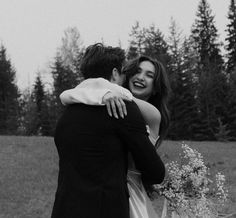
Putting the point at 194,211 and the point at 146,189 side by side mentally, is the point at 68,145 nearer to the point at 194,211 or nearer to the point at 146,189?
the point at 146,189

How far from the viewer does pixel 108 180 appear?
2.17 m

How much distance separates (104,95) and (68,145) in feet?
1.03

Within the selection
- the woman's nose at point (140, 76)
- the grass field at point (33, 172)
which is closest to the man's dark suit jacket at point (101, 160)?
the woman's nose at point (140, 76)

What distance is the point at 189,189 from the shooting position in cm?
284

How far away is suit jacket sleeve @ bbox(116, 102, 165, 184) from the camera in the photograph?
215 cm

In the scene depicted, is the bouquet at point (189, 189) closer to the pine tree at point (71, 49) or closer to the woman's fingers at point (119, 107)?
the woman's fingers at point (119, 107)

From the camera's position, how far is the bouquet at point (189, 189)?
9.14 feet

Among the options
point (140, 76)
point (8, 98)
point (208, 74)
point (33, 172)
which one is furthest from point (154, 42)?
point (140, 76)

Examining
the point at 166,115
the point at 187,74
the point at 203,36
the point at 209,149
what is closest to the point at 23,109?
the point at 187,74

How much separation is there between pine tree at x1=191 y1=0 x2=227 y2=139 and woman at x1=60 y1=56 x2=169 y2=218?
109ft

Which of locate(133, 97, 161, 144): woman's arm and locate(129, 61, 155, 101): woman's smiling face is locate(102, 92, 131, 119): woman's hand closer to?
locate(133, 97, 161, 144): woman's arm

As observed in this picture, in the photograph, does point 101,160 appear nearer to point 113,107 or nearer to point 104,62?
point 113,107

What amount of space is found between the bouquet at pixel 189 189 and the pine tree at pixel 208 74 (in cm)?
3351

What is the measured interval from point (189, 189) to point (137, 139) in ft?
2.78
